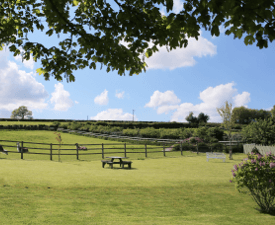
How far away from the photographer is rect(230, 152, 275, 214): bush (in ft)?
23.6

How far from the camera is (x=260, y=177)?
7.21 m

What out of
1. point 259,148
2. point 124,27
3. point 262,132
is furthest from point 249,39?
point 262,132

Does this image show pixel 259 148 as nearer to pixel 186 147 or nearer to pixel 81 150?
pixel 186 147

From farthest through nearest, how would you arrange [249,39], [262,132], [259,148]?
[262,132], [259,148], [249,39]

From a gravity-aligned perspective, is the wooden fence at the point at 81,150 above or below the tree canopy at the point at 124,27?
below

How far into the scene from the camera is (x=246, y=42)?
16.5ft

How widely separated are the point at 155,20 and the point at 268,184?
223 inches

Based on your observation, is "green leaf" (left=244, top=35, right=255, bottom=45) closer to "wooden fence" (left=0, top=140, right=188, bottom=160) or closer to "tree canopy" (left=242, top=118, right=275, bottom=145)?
"wooden fence" (left=0, top=140, right=188, bottom=160)

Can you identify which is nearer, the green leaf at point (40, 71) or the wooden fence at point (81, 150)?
the green leaf at point (40, 71)

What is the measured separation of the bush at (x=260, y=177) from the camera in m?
7.18

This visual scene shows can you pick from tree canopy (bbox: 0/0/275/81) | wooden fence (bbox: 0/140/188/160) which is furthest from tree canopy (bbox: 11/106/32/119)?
tree canopy (bbox: 0/0/275/81)

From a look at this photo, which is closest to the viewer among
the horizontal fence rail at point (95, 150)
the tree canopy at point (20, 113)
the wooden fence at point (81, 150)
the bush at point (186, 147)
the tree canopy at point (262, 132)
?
the wooden fence at point (81, 150)

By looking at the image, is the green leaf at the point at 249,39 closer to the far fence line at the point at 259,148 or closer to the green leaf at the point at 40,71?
the green leaf at the point at 40,71

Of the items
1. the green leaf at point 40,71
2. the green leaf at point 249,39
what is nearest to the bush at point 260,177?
the green leaf at point 249,39
